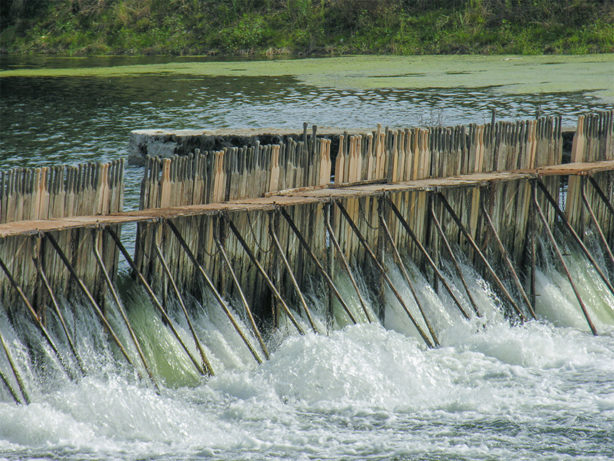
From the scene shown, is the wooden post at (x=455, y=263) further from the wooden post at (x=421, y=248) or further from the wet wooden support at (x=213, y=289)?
the wet wooden support at (x=213, y=289)

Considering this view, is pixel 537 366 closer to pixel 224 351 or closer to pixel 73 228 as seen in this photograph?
pixel 224 351

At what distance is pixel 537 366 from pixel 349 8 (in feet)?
164

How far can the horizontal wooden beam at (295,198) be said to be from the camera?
1144cm

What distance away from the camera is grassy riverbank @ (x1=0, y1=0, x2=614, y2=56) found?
52781 millimetres

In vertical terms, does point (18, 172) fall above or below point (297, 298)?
above

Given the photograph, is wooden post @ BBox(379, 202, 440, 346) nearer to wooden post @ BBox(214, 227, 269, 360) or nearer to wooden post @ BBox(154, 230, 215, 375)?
wooden post @ BBox(214, 227, 269, 360)

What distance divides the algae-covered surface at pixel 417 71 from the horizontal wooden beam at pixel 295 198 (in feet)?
61.2

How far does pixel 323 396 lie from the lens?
12219mm

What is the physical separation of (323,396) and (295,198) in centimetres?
316

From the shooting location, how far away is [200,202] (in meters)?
13.6

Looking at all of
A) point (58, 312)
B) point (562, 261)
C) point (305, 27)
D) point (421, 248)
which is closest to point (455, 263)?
point (421, 248)

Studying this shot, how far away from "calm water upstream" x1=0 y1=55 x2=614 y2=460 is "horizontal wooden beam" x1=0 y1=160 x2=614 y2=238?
4.63 feet

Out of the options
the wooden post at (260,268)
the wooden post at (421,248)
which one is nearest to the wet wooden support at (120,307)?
the wooden post at (260,268)

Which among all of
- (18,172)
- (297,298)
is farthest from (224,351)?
(18,172)
